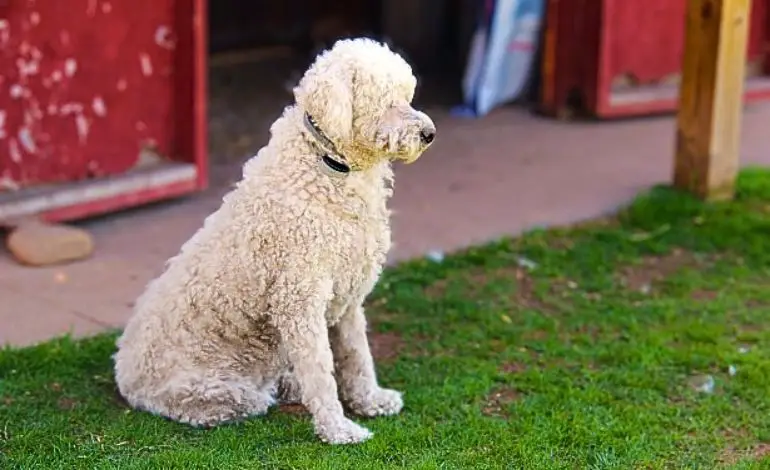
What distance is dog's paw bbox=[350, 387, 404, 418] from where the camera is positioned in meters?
4.53

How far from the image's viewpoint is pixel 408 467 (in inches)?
160

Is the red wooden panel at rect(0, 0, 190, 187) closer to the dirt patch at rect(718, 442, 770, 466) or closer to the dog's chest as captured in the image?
the dog's chest

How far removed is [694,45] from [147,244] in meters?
3.41

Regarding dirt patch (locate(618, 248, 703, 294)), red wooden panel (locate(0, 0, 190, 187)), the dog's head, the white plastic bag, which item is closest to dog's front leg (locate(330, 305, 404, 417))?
the dog's head

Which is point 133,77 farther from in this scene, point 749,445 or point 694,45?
point 749,445

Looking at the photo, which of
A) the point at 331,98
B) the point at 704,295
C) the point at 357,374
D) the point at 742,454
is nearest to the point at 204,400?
the point at 357,374

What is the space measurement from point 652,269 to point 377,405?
8.09ft

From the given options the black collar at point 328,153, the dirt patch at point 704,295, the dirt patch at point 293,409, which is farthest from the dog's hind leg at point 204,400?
the dirt patch at point 704,295

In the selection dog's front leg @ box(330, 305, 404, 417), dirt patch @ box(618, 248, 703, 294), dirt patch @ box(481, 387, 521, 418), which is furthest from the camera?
dirt patch @ box(618, 248, 703, 294)

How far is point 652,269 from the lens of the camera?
21.3 ft

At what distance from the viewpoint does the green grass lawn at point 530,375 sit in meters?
4.20

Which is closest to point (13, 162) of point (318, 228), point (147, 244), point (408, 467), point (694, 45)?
point (147, 244)

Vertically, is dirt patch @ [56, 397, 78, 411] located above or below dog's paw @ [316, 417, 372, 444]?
below

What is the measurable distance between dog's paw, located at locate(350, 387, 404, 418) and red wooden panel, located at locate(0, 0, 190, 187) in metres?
2.95
